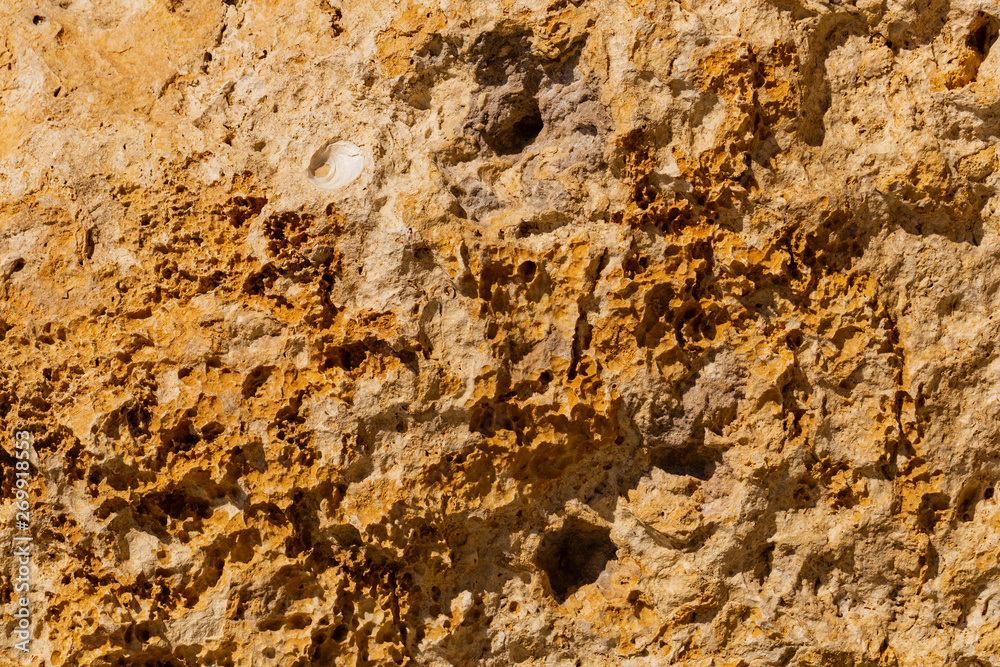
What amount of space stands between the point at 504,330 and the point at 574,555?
0.83 meters

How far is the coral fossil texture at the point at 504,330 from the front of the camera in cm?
237

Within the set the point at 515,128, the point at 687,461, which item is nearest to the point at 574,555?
the point at 687,461

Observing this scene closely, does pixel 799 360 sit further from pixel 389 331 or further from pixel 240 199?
pixel 240 199

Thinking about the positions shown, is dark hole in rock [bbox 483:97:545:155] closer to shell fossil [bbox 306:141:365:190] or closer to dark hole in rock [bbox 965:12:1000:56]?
shell fossil [bbox 306:141:365:190]

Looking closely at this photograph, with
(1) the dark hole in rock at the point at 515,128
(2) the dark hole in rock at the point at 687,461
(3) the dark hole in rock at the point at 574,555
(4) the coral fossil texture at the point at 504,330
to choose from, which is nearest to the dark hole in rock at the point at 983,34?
(4) the coral fossil texture at the point at 504,330

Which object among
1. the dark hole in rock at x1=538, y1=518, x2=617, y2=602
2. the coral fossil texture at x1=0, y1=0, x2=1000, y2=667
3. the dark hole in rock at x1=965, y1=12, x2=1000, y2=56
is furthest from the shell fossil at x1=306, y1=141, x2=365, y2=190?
the dark hole in rock at x1=965, y1=12, x2=1000, y2=56

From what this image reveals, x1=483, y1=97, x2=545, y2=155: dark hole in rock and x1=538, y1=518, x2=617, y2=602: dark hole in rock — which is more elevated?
x1=483, y1=97, x2=545, y2=155: dark hole in rock

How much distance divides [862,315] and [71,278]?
8.24ft

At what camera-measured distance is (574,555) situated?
8.70 ft

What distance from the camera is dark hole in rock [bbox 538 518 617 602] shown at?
258cm

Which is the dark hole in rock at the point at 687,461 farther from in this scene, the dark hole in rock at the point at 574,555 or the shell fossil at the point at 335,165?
the shell fossil at the point at 335,165

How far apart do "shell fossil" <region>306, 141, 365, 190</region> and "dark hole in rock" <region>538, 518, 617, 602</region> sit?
1318 mm

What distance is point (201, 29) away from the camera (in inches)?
102

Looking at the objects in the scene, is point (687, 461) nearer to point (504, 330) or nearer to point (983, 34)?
point (504, 330)
